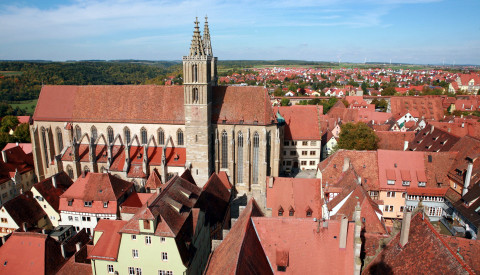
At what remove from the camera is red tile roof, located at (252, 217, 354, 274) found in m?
22.0

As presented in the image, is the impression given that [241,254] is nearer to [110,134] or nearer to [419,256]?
[419,256]

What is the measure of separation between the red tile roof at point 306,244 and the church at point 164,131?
25242mm

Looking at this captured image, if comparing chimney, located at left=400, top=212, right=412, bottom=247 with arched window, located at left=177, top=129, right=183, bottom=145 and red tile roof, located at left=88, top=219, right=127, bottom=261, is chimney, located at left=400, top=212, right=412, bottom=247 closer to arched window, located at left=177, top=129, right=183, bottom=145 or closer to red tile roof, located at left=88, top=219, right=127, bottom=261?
red tile roof, located at left=88, top=219, right=127, bottom=261

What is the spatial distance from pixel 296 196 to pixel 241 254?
672 inches

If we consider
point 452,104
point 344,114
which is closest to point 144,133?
point 344,114

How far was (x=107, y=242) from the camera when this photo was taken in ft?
88.5

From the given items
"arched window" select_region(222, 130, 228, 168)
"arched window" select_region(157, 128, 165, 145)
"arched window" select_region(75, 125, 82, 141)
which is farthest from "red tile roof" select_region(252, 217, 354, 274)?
"arched window" select_region(75, 125, 82, 141)

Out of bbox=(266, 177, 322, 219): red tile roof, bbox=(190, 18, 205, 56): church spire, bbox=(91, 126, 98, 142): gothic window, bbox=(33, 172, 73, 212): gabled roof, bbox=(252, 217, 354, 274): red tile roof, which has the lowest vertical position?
bbox=(33, 172, 73, 212): gabled roof

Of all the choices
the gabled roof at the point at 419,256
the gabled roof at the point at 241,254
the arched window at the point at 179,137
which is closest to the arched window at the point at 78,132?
the arched window at the point at 179,137

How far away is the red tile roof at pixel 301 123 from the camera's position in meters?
60.9

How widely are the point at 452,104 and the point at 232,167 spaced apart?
296ft

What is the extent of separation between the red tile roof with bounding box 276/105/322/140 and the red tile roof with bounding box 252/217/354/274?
127 feet

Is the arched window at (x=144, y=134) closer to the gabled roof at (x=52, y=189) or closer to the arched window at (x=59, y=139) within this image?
the gabled roof at (x=52, y=189)

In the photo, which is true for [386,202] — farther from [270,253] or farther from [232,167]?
[270,253]
